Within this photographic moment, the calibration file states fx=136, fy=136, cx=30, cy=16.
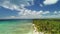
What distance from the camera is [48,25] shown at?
1.42 meters

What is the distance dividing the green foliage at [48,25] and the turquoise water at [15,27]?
0.30 feet

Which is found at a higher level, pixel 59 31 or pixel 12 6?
pixel 12 6

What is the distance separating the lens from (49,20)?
144 cm

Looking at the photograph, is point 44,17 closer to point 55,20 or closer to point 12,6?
point 55,20

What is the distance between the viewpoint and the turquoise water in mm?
1433

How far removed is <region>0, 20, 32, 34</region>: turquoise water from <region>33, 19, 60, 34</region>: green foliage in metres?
0.09

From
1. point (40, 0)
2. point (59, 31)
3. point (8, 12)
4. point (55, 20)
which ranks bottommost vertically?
point (59, 31)

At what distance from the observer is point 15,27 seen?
→ 1.44 meters

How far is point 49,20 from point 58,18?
10 cm

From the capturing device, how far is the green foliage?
1418mm

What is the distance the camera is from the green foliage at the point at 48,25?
1418 mm

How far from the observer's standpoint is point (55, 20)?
4.71 feet

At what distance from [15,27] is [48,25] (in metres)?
0.35

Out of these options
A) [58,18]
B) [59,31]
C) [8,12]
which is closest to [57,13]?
[58,18]
